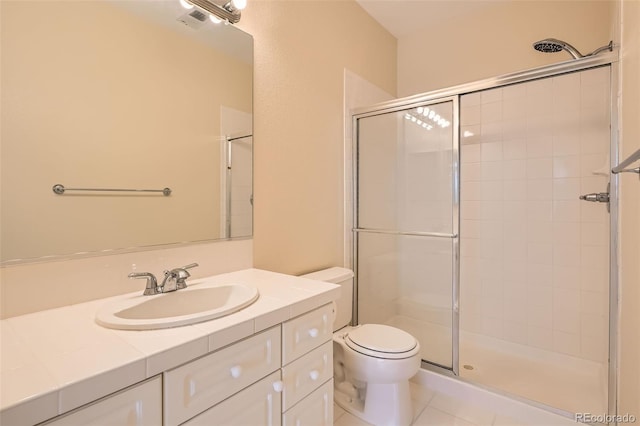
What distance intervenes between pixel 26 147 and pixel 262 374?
99 cm

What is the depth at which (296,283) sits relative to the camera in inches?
52.2

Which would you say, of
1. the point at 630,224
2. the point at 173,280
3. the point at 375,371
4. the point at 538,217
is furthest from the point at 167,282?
the point at 538,217

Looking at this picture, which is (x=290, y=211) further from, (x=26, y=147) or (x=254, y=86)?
(x=26, y=147)

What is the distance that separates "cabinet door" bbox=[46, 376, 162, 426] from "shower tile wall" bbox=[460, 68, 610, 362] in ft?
8.03

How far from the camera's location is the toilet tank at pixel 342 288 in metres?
1.90

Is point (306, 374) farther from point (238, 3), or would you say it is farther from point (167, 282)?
point (238, 3)

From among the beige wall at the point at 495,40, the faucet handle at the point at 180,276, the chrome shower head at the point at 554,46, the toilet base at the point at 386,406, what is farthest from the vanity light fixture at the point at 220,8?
the toilet base at the point at 386,406

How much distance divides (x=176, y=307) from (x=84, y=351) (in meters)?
0.45

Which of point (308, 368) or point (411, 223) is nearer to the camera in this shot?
point (308, 368)

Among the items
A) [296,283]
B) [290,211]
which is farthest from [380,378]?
[290,211]

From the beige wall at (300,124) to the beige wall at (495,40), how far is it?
0.61 m

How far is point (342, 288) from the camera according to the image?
6.42 feet

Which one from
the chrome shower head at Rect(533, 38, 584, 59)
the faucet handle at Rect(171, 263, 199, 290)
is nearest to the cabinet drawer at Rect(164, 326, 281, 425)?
the faucet handle at Rect(171, 263, 199, 290)

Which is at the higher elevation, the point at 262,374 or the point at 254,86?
the point at 254,86
